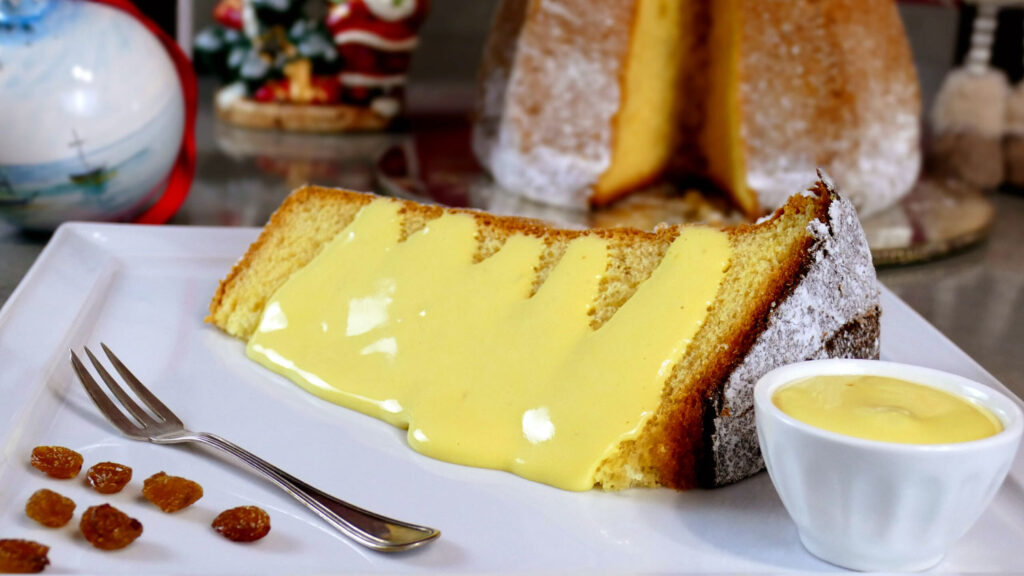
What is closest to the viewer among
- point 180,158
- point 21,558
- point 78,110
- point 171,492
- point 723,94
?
point 21,558

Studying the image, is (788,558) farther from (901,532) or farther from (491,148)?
(491,148)

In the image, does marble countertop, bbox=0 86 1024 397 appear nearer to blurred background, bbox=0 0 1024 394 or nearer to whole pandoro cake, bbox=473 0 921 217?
blurred background, bbox=0 0 1024 394

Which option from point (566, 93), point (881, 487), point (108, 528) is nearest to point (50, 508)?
point (108, 528)

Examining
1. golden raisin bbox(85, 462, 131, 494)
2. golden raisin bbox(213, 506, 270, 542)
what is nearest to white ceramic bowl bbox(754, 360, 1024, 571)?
golden raisin bbox(213, 506, 270, 542)

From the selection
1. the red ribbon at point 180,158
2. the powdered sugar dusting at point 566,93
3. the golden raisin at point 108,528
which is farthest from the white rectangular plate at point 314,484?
the powdered sugar dusting at point 566,93

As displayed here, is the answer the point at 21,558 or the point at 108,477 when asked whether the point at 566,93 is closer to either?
the point at 108,477

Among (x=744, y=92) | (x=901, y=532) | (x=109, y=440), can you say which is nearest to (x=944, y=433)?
(x=901, y=532)
